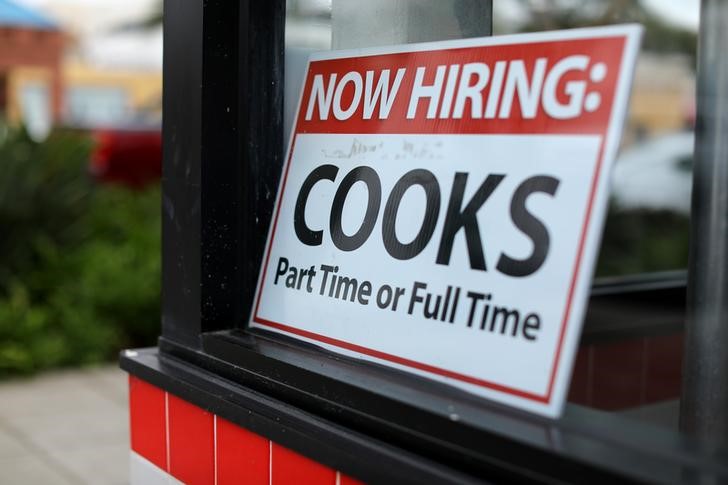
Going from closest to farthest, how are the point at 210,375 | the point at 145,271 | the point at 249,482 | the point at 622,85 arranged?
the point at 622,85 → the point at 249,482 → the point at 210,375 → the point at 145,271

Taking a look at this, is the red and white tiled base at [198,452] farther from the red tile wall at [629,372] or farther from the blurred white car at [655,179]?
the blurred white car at [655,179]

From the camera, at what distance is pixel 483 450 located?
1589 millimetres

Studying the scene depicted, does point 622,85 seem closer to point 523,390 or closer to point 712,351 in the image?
point 523,390

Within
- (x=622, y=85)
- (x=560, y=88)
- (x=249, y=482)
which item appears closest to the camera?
(x=622, y=85)

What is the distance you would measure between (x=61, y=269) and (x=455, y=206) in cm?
542

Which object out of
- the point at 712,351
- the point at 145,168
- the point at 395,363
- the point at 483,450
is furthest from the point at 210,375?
the point at 145,168

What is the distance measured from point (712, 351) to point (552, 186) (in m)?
0.86

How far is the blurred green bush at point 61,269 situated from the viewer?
6.00m

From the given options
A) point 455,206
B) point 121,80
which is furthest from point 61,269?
point 121,80

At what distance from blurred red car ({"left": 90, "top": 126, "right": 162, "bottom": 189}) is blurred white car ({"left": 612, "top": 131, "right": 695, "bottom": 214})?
5.69 meters

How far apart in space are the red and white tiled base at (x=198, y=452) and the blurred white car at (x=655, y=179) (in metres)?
6.63

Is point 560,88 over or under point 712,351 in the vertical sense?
over

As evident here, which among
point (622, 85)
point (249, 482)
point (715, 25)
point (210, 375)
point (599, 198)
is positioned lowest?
point (249, 482)

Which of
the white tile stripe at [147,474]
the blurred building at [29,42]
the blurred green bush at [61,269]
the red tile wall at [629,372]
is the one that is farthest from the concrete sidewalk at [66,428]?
the blurred building at [29,42]
